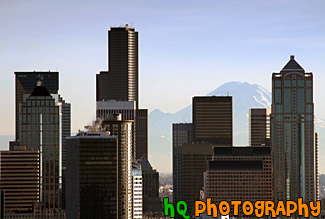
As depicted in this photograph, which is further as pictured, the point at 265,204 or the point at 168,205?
the point at 265,204

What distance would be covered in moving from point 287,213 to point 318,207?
5.62m

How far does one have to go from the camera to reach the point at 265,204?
164875 millimetres

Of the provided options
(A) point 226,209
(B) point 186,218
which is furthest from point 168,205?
(A) point 226,209

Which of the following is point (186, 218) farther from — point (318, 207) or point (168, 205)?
point (318, 207)

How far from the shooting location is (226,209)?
Result: 165 meters

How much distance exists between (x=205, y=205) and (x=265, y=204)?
1223cm

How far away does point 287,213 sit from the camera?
159875 millimetres

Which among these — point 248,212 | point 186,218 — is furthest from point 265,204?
point 186,218

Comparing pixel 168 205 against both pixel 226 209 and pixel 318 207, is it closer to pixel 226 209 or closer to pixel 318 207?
pixel 226 209

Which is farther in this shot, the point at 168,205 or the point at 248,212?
the point at 248,212

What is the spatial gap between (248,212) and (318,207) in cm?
1327

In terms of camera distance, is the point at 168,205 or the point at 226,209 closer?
the point at 168,205

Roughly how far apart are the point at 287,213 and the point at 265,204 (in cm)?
612

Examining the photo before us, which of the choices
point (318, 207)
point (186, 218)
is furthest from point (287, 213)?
point (186, 218)
